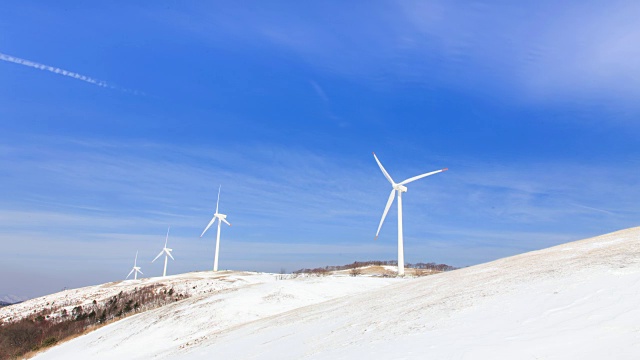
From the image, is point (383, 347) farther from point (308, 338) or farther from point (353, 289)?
point (353, 289)

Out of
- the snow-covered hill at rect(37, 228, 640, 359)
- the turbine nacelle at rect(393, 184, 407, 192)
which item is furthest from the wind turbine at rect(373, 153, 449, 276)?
the snow-covered hill at rect(37, 228, 640, 359)

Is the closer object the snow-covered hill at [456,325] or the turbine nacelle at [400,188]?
the snow-covered hill at [456,325]

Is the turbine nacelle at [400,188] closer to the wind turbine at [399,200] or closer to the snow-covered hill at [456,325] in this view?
the wind turbine at [399,200]

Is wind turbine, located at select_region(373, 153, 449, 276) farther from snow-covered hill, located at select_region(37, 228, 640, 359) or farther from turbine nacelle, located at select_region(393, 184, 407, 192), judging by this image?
snow-covered hill, located at select_region(37, 228, 640, 359)

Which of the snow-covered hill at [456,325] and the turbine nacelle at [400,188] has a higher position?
the turbine nacelle at [400,188]

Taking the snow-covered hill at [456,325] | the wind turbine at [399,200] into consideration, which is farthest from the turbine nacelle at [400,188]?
the snow-covered hill at [456,325]

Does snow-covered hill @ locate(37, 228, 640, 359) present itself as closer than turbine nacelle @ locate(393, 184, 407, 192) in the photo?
Yes

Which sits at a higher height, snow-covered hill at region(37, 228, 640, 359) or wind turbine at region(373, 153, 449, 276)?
wind turbine at region(373, 153, 449, 276)

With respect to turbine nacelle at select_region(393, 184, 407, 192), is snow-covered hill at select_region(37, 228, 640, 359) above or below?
below

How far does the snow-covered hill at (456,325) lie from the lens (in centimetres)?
866

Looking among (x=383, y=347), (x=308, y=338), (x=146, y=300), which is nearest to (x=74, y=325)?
(x=146, y=300)

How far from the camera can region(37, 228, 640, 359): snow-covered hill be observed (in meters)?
8.66

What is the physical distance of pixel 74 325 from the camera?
4150 cm

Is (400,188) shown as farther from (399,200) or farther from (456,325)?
(456,325)
